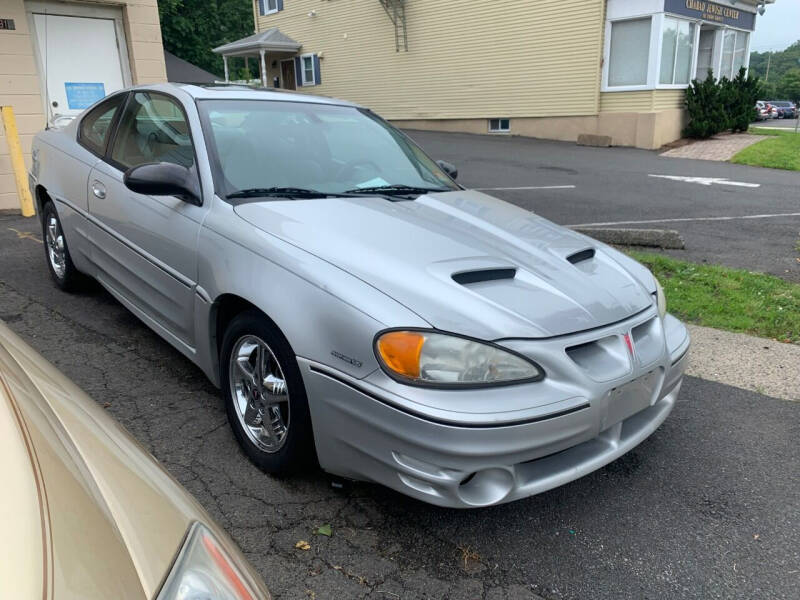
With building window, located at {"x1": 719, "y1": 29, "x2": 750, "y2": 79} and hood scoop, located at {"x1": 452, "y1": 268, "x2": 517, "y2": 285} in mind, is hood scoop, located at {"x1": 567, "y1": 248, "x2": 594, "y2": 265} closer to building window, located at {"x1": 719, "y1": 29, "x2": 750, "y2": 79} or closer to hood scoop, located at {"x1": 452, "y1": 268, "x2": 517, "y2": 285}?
hood scoop, located at {"x1": 452, "y1": 268, "x2": 517, "y2": 285}

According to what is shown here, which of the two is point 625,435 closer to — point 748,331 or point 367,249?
point 367,249

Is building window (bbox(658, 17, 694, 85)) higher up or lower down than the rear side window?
higher up

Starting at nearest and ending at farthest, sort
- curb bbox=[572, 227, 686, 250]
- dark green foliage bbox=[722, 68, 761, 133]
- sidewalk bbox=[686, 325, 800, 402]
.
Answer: sidewalk bbox=[686, 325, 800, 402] < curb bbox=[572, 227, 686, 250] < dark green foliage bbox=[722, 68, 761, 133]

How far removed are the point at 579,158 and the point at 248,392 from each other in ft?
47.2

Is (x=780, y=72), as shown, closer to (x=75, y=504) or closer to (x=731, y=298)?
(x=731, y=298)

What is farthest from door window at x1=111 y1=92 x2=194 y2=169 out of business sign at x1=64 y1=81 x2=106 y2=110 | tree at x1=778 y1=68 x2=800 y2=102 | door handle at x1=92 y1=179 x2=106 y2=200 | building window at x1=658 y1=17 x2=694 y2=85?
tree at x1=778 y1=68 x2=800 y2=102

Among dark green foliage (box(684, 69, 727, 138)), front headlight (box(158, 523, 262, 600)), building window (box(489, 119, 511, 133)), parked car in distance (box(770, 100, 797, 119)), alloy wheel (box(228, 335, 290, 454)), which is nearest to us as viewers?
front headlight (box(158, 523, 262, 600))

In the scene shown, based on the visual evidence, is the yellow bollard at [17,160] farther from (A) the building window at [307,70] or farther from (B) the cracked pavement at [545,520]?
A: (A) the building window at [307,70]

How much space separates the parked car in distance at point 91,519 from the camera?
102cm

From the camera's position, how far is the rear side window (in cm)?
435

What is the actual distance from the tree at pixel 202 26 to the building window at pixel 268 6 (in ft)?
13.2

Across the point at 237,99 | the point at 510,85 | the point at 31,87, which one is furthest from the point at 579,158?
the point at 237,99

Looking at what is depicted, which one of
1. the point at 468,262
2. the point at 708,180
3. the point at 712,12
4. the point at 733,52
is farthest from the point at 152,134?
the point at 733,52

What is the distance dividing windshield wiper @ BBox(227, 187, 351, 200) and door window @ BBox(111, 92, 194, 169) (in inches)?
17.2
